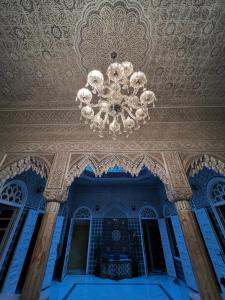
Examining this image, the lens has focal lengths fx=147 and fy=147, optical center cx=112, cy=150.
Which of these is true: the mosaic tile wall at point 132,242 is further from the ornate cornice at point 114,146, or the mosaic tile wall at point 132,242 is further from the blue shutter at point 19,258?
the ornate cornice at point 114,146

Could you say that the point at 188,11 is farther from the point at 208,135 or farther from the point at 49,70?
the point at 49,70

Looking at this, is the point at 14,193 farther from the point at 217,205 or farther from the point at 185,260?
the point at 217,205

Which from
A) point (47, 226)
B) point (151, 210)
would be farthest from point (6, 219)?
point (151, 210)

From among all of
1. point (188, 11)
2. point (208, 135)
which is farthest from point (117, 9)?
point (208, 135)

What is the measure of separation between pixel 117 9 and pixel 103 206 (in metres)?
6.15

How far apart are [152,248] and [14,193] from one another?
5734mm

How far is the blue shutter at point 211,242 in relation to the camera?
3316mm

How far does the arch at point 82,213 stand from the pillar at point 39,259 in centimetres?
432

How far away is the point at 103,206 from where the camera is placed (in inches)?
250

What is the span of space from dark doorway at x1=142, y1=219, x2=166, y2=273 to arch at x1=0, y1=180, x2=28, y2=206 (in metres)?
4.79

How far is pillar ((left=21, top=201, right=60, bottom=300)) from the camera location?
5.76ft

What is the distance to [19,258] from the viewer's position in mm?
3613

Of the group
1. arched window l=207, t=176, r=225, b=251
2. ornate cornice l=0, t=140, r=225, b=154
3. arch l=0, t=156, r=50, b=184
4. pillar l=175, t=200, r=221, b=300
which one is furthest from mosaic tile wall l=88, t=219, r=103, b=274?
pillar l=175, t=200, r=221, b=300

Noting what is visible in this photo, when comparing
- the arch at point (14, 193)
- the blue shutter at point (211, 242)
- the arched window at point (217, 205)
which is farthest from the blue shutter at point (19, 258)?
the arched window at point (217, 205)
